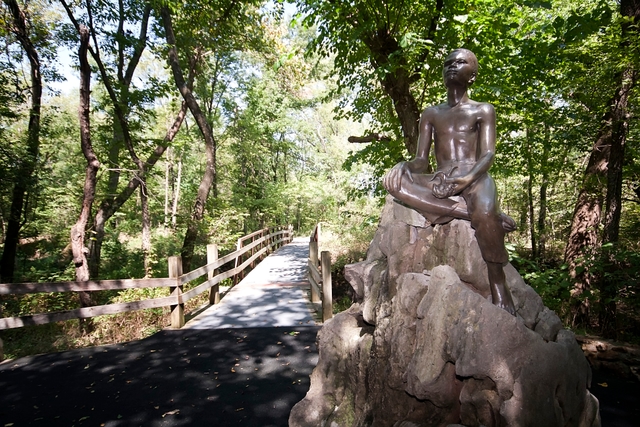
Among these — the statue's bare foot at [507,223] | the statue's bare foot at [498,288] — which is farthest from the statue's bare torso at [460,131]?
the statue's bare foot at [498,288]

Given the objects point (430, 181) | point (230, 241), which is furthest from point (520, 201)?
point (430, 181)

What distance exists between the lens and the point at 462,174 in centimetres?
250

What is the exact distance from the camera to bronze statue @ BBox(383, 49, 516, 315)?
2342mm

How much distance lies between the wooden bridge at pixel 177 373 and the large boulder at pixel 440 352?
96 centimetres

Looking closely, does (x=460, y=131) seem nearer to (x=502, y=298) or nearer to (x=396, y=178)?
(x=396, y=178)

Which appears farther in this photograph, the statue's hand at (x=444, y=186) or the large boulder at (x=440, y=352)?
the statue's hand at (x=444, y=186)

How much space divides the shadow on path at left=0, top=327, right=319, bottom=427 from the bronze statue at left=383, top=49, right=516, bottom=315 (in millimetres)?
2350

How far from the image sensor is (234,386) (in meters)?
3.75

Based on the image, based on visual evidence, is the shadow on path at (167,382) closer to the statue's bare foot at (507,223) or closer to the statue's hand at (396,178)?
the statue's hand at (396,178)

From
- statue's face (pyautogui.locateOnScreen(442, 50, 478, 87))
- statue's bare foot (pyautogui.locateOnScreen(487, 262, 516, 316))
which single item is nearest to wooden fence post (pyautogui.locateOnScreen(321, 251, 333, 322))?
statue's bare foot (pyautogui.locateOnScreen(487, 262, 516, 316))

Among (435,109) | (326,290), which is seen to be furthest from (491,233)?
(326,290)

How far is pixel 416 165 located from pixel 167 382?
3.61 meters

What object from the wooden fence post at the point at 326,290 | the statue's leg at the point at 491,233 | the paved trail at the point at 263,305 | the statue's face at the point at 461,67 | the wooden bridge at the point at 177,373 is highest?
the statue's face at the point at 461,67

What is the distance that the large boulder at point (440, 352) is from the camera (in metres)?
2.05
